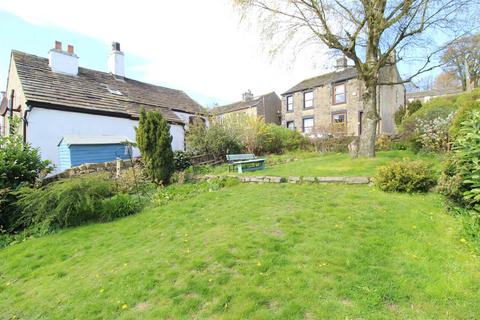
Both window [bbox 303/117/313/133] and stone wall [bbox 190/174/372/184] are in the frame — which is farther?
window [bbox 303/117/313/133]

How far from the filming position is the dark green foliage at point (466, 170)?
4.33 metres

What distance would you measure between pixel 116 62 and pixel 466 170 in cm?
2051

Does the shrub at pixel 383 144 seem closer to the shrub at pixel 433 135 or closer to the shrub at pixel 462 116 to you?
the shrub at pixel 433 135

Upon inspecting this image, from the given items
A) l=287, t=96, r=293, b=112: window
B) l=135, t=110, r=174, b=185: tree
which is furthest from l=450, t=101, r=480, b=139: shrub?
l=287, t=96, r=293, b=112: window

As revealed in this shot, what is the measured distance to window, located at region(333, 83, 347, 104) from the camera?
25312 mm

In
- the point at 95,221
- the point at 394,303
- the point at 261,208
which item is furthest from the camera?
the point at 95,221

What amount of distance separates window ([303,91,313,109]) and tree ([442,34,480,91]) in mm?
11524

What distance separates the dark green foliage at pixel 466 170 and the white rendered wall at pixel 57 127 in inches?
403

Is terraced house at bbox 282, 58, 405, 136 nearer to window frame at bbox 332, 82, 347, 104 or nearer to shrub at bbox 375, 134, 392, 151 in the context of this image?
window frame at bbox 332, 82, 347, 104

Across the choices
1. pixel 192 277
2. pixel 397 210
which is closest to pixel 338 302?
pixel 192 277

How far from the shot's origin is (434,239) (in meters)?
4.17

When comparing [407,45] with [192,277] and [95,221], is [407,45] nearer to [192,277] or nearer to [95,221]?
[192,277]

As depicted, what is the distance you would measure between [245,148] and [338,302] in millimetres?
13812

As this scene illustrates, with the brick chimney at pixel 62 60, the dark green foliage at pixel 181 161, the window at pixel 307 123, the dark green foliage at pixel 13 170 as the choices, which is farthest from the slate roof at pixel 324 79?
the dark green foliage at pixel 13 170
